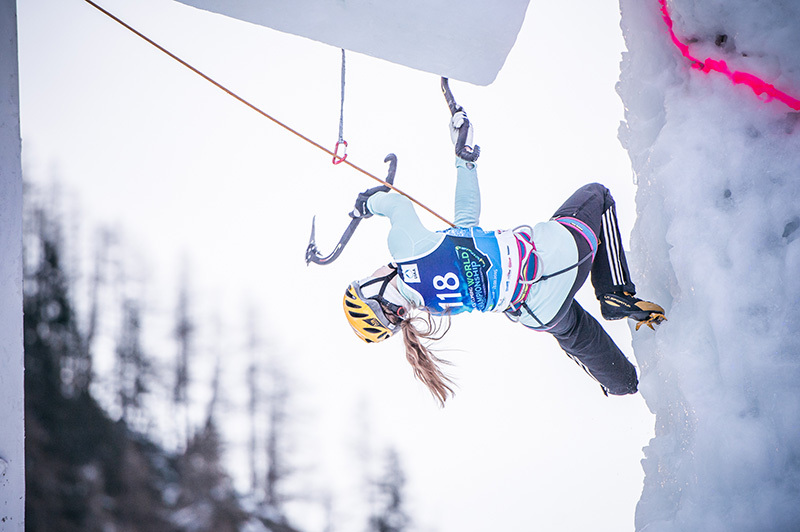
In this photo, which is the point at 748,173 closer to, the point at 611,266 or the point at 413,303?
the point at 611,266

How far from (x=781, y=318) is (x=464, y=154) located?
136cm

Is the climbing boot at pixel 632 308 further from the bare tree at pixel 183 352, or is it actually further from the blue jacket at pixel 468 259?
the bare tree at pixel 183 352

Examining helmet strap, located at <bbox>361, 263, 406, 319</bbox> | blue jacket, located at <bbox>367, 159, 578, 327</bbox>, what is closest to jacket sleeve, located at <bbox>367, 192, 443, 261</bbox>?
blue jacket, located at <bbox>367, 159, 578, 327</bbox>

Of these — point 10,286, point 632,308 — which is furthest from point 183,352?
point 632,308

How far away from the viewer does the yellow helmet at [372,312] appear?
6.87 ft

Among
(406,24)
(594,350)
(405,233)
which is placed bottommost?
(594,350)

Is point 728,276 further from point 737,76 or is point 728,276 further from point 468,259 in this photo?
point 468,259

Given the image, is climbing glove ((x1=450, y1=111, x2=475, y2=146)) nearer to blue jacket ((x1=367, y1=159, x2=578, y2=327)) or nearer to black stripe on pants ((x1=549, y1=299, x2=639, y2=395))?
blue jacket ((x1=367, y1=159, x2=578, y2=327))

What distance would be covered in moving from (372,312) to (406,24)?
1399mm

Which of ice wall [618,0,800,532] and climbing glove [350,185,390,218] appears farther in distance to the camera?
climbing glove [350,185,390,218]

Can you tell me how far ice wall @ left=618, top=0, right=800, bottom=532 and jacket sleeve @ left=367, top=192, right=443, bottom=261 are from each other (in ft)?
3.59

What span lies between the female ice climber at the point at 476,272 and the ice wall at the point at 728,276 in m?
0.24

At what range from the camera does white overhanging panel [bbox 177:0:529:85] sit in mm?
2299

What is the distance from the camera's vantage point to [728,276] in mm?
2012
